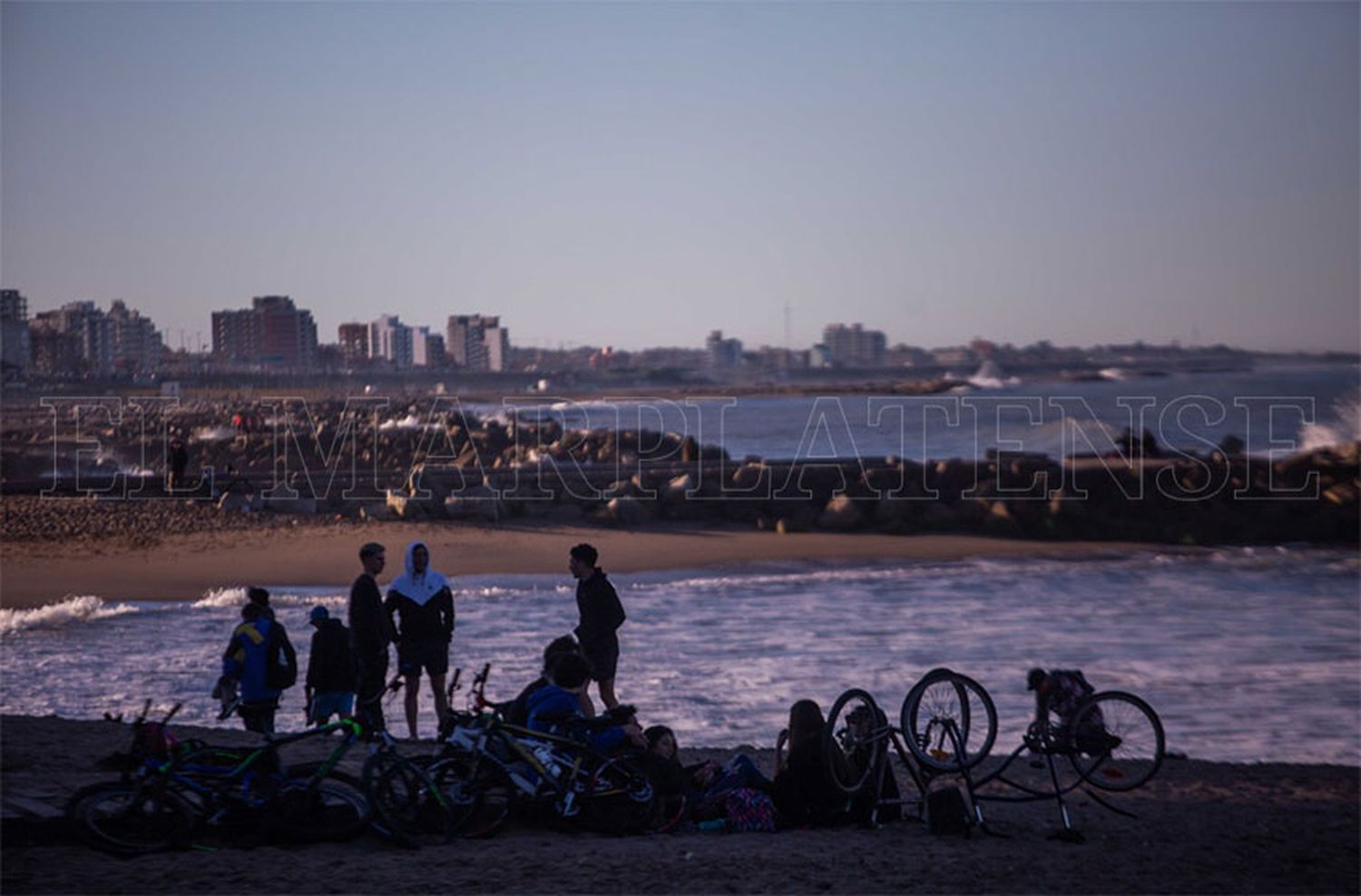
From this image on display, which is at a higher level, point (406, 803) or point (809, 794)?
point (406, 803)

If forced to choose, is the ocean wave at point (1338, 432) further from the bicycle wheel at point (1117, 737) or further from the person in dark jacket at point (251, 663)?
the person in dark jacket at point (251, 663)

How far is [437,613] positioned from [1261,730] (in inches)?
258

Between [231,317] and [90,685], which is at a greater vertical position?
[231,317]

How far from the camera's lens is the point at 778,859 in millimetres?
6340

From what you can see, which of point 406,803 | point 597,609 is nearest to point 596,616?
point 597,609

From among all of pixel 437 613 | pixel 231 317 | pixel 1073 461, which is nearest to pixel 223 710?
pixel 437 613

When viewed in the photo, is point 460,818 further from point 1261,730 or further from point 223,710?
point 1261,730

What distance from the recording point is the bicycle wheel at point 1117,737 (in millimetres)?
7328

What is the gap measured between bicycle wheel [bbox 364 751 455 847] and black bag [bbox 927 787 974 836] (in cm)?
256

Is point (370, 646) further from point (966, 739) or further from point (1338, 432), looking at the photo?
point (1338, 432)

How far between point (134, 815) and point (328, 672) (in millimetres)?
2325

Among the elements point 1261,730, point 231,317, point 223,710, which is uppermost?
point 231,317

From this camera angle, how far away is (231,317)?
23141 millimetres

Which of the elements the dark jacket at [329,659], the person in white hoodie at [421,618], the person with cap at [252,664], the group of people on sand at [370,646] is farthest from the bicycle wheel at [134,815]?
the person in white hoodie at [421,618]
